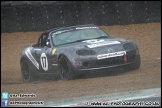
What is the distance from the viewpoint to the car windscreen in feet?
36.5

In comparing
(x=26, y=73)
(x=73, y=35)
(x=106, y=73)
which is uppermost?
(x=73, y=35)

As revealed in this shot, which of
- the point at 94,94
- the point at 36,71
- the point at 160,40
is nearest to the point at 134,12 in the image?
the point at 160,40

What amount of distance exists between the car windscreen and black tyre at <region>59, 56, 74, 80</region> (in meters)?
0.82

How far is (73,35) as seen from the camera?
11.2 meters

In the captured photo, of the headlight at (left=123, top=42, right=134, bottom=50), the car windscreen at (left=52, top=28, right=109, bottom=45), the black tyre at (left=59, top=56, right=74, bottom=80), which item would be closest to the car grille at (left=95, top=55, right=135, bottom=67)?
the headlight at (left=123, top=42, right=134, bottom=50)

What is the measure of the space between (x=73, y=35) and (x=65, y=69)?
1.25 meters

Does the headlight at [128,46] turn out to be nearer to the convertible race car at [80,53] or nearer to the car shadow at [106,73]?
the convertible race car at [80,53]

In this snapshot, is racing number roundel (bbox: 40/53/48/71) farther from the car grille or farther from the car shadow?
the car grille

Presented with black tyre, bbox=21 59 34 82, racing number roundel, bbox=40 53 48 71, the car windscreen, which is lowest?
black tyre, bbox=21 59 34 82

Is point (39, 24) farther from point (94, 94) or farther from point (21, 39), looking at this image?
point (94, 94)

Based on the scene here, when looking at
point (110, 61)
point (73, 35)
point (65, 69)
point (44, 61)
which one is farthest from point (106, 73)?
point (44, 61)

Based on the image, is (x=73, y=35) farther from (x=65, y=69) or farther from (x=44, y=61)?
(x=65, y=69)

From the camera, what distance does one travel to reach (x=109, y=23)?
21.2m

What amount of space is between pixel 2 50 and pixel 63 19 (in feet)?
9.79
